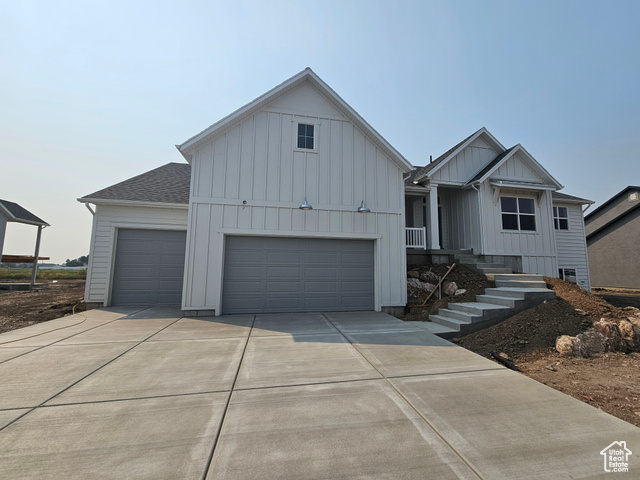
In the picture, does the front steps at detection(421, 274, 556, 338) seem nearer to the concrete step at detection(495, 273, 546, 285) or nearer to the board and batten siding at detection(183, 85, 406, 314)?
the concrete step at detection(495, 273, 546, 285)

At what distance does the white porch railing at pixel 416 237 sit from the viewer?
33.4 feet

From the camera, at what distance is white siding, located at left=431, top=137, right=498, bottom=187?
417 inches

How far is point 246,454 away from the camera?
2000 millimetres

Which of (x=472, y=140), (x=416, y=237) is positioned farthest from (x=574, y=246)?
(x=416, y=237)

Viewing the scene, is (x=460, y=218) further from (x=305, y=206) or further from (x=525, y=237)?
(x=305, y=206)

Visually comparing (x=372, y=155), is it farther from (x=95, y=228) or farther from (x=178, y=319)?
(x=95, y=228)

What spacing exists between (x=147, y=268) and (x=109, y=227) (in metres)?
1.71

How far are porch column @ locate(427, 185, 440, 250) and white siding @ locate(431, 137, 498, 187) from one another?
0.53 metres

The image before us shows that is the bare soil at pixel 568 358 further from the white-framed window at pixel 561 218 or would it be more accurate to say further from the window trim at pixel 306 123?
the white-framed window at pixel 561 218

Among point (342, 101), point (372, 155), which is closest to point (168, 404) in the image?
point (372, 155)

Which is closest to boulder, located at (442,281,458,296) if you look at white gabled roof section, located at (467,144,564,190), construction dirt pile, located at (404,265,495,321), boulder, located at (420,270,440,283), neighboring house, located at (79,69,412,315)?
construction dirt pile, located at (404,265,495,321)

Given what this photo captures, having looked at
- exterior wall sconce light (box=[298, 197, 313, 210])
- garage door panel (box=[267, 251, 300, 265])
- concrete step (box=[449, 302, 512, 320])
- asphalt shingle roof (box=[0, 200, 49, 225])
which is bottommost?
concrete step (box=[449, 302, 512, 320])

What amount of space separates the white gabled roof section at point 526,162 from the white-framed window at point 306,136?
640 centimetres

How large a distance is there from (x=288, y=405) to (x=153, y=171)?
1144 centimetres
